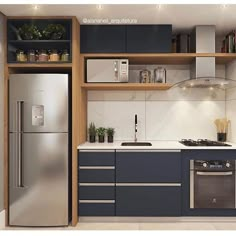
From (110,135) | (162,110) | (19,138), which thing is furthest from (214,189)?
(19,138)

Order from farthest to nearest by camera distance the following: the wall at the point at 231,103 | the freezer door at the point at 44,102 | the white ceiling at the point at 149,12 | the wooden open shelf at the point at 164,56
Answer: the wall at the point at 231,103 < the wooden open shelf at the point at 164,56 < the freezer door at the point at 44,102 < the white ceiling at the point at 149,12

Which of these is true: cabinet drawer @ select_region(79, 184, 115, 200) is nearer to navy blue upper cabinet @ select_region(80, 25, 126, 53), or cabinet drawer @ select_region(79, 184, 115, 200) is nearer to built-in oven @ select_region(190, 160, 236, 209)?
built-in oven @ select_region(190, 160, 236, 209)

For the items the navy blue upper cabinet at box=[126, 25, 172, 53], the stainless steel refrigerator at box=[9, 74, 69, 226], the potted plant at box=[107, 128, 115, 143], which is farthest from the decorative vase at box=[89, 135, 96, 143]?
the navy blue upper cabinet at box=[126, 25, 172, 53]

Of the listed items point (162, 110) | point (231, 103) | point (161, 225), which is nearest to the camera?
point (161, 225)

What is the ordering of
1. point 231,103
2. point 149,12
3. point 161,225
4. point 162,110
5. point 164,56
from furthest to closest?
point 162,110
point 231,103
point 164,56
point 161,225
point 149,12

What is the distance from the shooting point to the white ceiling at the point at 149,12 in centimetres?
306

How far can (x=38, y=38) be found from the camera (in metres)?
3.43

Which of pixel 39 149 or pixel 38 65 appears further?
pixel 38 65

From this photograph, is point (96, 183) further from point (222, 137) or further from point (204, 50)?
point (204, 50)

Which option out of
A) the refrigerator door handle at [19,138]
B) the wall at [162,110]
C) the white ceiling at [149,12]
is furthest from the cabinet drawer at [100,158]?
the white ceiling at [149,12]

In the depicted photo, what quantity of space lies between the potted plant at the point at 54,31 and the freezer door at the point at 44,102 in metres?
Answer: 0.50

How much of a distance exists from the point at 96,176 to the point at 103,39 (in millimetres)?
1600

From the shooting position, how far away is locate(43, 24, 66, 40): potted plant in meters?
3.40

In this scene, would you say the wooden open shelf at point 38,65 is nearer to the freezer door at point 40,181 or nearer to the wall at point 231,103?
the freezer door at point 40,181
